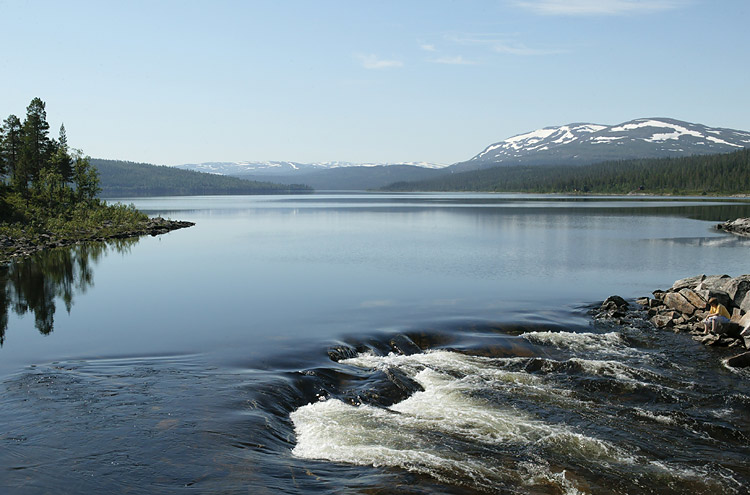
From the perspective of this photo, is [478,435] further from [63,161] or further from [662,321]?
[63,161]

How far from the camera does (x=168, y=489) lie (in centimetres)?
747

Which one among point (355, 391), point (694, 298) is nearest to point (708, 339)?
point (694, 298)

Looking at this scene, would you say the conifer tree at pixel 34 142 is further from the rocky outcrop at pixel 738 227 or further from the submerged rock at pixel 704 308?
the rocky outcrop at pixel 738 227

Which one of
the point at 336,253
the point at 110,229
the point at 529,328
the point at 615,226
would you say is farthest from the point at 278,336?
the point at 615,226

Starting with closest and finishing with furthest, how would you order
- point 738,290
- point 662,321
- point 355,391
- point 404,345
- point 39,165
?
point 355,391
point 404,345
point 662,321
point 738,290
point 39,165

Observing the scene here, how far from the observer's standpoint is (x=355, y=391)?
38.2 feet

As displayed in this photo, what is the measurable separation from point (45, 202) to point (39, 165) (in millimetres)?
10950

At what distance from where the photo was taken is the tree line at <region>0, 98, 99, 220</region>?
57.4m

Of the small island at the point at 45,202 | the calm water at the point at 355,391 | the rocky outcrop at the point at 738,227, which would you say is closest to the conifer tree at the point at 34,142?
the small island at the point at 45,202

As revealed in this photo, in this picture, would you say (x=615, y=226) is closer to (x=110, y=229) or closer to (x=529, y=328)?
(x=529, y=328)

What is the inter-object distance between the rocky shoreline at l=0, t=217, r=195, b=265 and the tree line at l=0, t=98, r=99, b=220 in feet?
20.9

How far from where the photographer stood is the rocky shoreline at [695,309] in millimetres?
16188

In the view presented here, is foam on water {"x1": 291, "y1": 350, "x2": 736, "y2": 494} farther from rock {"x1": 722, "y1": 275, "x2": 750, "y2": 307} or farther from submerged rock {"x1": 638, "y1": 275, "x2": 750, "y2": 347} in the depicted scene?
rock {"x1": 722, "y1": 275, "x2": 750, "y2": 307}

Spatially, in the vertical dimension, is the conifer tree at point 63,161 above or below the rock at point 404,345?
above
